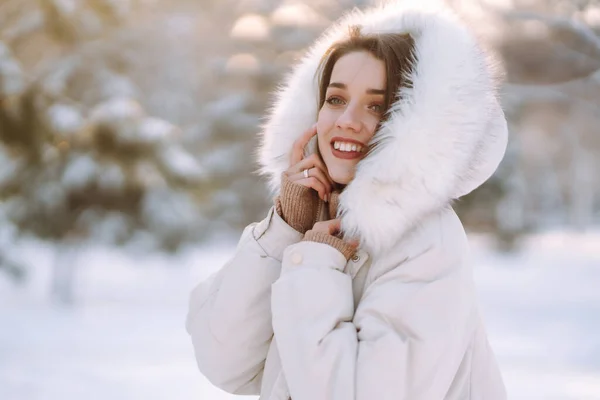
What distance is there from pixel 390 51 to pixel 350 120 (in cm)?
15

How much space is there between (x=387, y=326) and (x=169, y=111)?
12552 mm

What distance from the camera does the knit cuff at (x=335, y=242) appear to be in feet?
3.93

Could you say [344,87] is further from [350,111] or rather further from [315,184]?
[315,184]

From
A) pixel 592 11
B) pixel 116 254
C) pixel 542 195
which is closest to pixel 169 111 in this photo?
pixel 116 254

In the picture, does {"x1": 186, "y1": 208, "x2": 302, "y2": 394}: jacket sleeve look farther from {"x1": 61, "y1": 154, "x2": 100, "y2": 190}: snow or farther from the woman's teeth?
{"x1": 61, "y1": 154, "x2": 100, "y2": 190}: snow

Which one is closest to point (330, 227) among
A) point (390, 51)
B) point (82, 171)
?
point (390, 51)

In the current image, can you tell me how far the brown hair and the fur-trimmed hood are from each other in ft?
0.07

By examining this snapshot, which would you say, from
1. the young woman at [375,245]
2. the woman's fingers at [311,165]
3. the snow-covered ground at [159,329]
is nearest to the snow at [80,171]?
the snow-covered ground at [159,329]

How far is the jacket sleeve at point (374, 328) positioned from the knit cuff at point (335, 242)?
0.08 feet

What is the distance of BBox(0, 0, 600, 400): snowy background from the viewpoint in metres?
5.29

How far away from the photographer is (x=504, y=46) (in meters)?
6.82

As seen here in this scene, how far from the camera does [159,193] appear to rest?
7.21m

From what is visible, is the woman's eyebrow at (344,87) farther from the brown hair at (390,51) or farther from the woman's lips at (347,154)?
the woman's lips at (347,154)

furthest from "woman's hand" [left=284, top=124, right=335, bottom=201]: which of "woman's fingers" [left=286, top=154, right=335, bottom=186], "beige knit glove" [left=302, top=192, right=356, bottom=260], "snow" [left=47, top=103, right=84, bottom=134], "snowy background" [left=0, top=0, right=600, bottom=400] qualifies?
"snow" [left=47, top=103, right=84, bottom=134]
